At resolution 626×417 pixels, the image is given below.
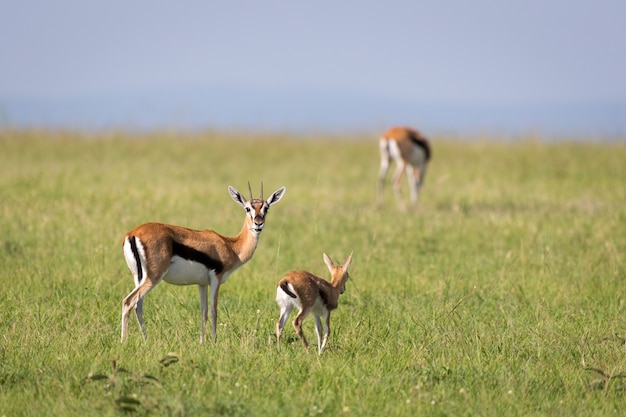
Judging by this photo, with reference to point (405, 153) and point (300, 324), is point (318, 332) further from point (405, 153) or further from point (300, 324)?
point (405, 153)

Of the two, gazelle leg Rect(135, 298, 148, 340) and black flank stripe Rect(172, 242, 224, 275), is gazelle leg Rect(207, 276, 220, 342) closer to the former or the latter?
black flank stripe Rect(172, 242, 224, 275)

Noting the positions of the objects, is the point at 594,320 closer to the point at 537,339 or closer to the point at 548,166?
the point at 537,339

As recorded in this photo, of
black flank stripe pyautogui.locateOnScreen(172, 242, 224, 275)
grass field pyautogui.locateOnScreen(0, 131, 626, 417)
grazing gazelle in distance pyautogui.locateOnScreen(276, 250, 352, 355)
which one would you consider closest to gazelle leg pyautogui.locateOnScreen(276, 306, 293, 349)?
grazing gazelle in distance pyautogui.locateOnScreen(276, 250, 352, 355)

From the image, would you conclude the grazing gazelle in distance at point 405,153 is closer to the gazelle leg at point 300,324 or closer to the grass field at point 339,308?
the grass field at point 339,308

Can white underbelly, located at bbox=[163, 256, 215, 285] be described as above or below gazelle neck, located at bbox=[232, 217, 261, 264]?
below

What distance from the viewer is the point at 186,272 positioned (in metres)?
6.31

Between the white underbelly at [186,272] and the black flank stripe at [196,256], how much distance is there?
0.07 ft

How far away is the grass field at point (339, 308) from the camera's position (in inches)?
205

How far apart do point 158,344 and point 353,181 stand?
1138 centimetres

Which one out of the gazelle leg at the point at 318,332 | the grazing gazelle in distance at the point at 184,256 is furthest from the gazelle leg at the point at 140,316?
the gazelle leg at the point at 318,332

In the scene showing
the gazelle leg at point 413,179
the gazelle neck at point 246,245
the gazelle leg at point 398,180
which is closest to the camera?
the gazelle neck at point 246,245

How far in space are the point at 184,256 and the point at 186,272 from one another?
0.37 ft

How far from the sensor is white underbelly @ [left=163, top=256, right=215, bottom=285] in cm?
627

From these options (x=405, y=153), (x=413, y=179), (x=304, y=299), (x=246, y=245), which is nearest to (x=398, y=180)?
(x=413, y=179)
